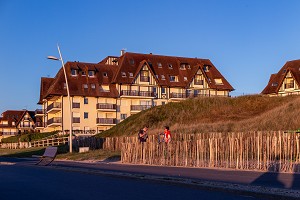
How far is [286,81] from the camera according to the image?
84.6 metres

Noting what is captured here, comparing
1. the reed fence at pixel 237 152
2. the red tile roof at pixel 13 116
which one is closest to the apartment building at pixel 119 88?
the red tile roof at pixel 13 116

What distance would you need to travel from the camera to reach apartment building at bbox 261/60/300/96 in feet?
269

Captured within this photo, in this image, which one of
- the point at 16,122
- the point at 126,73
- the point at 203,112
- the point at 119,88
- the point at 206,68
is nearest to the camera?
the point at 203,112

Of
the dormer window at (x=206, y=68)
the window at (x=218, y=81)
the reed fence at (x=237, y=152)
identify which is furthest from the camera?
the dormer window at (x=206, y=68)

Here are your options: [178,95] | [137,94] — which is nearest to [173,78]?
[178,95]

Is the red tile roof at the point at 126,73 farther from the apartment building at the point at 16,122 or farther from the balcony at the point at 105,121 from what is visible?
the apartment building at the point at 16,122

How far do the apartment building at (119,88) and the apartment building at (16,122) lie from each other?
4196 centimetres

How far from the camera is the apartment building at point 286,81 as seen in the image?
82.1m

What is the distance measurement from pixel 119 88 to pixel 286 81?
27.4 m

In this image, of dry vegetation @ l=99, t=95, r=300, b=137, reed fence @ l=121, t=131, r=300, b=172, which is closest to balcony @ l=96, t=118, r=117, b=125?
dry vegetation @ l=99, t=95, r=300, b=137

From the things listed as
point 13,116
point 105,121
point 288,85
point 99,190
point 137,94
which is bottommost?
point 99,190

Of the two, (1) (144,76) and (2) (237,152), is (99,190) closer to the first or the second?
(2) (237,152)

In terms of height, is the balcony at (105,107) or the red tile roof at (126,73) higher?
the red tile roof at (126,73)

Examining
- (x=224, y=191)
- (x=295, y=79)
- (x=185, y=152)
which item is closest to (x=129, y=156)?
(x=185, y=152)
